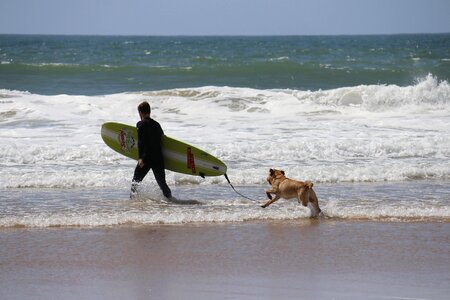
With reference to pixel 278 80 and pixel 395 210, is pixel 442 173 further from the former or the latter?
pixel 278 80

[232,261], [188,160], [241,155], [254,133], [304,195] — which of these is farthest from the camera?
[254,133]

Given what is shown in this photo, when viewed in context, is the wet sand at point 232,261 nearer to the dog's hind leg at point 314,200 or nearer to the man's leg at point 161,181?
the dog's hind leg at point 314,200

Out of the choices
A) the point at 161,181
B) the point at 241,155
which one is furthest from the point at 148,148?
the point at 241,155

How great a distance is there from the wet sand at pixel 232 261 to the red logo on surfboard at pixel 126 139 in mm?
2773

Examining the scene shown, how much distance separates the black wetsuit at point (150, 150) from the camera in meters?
9.20

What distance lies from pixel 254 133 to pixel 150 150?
581cm

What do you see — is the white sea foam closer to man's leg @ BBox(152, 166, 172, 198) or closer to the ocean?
the ocean

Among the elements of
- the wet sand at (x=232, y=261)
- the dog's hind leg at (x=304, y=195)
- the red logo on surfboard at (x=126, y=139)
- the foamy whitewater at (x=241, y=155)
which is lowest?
the foamy whitewater at (x=241, y=155)

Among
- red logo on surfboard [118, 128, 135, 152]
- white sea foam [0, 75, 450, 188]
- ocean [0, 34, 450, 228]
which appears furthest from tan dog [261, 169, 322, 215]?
red logo on surfboard [118, 128, 135, 152]

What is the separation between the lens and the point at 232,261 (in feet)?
21.2

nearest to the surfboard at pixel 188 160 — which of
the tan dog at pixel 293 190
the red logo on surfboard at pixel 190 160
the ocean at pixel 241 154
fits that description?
the red logo on surfboard at pixel 190 160

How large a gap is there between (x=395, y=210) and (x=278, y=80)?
2380 cm

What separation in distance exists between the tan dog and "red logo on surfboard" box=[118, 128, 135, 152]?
2641 mm

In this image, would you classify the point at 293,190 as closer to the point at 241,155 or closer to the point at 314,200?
the point at 314,200
